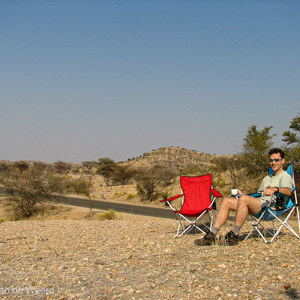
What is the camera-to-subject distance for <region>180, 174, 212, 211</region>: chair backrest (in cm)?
664

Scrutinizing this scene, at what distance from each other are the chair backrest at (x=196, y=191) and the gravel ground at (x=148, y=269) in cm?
106

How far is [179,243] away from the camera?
5.22m

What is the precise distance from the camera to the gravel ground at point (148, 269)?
3061 mm

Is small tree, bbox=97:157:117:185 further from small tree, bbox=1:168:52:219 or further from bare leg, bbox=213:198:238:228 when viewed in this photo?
bare leg, bbox=213:198:238:228

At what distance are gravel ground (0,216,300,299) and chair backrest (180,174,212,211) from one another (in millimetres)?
1057

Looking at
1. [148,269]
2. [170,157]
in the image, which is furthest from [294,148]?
[170,157]

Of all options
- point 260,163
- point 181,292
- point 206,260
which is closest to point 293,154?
point 260,163

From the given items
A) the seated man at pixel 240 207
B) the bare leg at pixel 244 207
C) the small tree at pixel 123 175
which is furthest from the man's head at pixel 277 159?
the small tree at pixel 123 175

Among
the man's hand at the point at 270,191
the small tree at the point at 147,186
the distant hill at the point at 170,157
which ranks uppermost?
the distant hill at the point at 170,157

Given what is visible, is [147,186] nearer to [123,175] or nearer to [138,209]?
[138,209]

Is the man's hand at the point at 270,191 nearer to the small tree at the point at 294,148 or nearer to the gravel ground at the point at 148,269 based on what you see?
the gravel ground at the point at 148,269

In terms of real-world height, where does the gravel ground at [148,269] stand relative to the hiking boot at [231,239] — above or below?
below

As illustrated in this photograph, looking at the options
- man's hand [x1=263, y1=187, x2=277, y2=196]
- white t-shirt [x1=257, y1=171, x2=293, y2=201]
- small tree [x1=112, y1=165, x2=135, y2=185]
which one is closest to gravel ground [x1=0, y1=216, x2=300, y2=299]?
man's hand [x1=263, y1=187, x2=277, y2=196]

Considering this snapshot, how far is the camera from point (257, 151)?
19594mm
